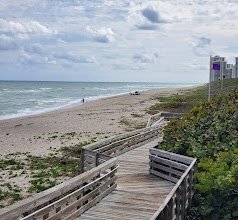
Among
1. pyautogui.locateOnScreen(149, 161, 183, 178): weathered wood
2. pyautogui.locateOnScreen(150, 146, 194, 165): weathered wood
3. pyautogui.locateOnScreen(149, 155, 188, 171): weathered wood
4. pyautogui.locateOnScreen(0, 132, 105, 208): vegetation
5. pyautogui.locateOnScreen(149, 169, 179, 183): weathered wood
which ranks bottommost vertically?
pyautogui.locateOnScreen(0, 132, 105, 208): vegetation

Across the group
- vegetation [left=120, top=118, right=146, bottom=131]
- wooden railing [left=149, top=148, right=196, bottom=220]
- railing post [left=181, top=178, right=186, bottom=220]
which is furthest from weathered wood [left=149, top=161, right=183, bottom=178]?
vegetation [left=120, top=118, right=146, bottom=131]

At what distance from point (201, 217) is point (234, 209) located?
3.27 feet

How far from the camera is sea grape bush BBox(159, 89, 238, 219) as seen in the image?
980cm

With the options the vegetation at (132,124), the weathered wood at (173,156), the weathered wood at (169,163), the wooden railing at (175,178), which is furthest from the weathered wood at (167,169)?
the vegetation at (132,124)

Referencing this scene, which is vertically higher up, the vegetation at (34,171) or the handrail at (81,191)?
the handrail at (81,191)

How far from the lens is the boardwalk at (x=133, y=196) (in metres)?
10.6

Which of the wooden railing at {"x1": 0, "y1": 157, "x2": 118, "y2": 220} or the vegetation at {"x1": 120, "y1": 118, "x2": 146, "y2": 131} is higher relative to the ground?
the wooden railing at {"x1": 0, "y1": 157, "x2": 118, "y2": 220}

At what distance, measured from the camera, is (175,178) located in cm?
1343

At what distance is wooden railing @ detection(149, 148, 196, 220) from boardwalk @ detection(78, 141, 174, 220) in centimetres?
37

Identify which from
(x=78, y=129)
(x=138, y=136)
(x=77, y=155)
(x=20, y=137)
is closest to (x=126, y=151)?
(x=138, y=136)

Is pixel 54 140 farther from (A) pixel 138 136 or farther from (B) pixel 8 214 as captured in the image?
(B) pixel 8 214

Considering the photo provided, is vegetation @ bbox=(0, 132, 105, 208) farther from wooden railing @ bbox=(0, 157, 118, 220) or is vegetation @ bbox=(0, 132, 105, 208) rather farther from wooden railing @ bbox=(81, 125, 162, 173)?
wooden railing @ bbox=(0, 157, 118, 220)

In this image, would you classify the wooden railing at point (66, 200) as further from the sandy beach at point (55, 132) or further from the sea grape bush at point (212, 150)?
the sandy beach at point (55, 132)

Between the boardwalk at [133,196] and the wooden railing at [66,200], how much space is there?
240 millimetres
